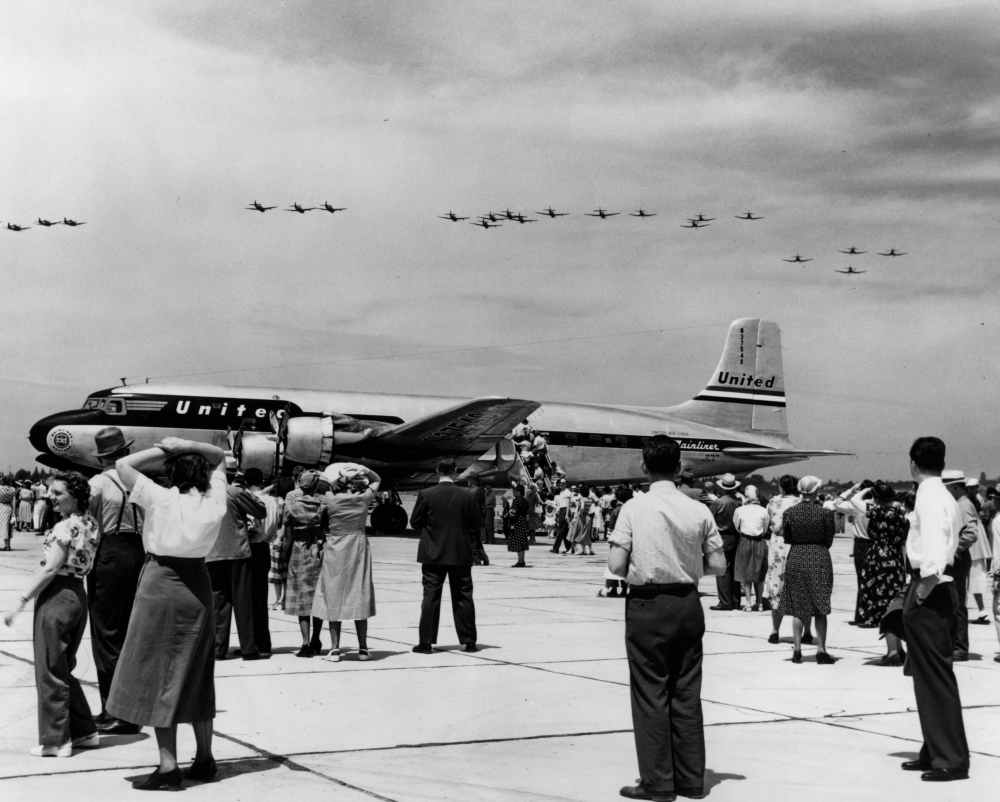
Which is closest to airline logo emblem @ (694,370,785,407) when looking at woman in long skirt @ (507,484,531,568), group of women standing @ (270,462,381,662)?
woman in long skirt @ (507,484,531,568)

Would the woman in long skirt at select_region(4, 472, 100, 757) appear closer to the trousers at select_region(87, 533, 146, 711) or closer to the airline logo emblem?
the trousers at select_region(87, 533, 146, 711)

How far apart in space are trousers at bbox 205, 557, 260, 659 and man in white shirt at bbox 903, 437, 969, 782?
18.8 feet

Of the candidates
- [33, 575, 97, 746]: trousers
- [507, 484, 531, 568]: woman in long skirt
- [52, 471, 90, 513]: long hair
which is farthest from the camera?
[507, 484, 531, 568]: woman in long skirt

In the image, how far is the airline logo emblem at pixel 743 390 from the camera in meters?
40.6

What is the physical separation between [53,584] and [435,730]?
2448 mm

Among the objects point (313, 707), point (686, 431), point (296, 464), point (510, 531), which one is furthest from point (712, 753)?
point (686, 431)

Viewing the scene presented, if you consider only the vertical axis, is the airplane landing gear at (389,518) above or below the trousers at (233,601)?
above

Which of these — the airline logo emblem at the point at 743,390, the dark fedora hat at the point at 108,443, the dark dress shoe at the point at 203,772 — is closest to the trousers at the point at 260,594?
the dark fedora hat at the point at 108,443

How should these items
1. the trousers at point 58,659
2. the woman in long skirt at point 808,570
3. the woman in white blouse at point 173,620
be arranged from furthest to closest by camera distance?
1. the woman in long skirt at point 808,570
2. the trousers at point 58,659
3. the woman in white blouse at point 173,620

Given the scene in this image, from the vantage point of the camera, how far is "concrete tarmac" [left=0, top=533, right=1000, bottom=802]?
5828 millimetres

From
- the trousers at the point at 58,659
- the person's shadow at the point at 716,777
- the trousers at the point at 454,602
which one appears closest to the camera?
the person's shadow at the point at 716,777

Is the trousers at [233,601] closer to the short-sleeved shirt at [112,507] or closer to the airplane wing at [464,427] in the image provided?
the short-sleeved shirt at [112,507]

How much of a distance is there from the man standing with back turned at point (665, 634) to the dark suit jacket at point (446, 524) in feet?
16.8

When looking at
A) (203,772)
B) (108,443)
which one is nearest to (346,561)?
(108,443)
